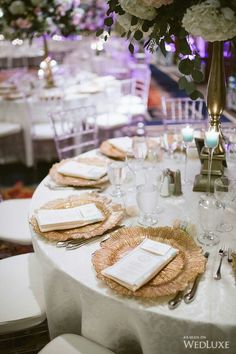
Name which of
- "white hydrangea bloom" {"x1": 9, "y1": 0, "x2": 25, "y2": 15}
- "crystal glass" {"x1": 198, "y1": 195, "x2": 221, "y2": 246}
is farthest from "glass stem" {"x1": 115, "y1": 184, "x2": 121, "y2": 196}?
"white hydrangea bloom" {"x1": 9, "y1": 0, "x2": 25, "y2": 15}

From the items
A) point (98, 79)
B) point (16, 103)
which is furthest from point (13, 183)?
point (98, 79)

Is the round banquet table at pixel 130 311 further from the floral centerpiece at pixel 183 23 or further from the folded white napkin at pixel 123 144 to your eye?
the folded white napkin at pixel 123 144

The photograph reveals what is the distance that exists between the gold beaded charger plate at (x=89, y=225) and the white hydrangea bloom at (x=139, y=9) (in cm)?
79

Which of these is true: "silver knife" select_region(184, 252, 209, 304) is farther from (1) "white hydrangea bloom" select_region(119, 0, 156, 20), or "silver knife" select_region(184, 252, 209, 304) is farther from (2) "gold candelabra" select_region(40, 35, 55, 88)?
(2) "gold candelabra" select_region(40, 35, 55, 88)

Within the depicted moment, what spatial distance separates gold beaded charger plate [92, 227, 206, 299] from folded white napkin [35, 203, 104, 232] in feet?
0.47

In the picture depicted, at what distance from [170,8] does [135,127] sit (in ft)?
12.8

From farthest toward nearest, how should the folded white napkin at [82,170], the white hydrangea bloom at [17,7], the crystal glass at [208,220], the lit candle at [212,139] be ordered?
the white hydrangea bloom at [17,7], the folded white napkin at [82,170], the lit candle at [212,139], the crystal glass at [208,220]

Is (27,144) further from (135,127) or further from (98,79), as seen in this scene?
(135,127)

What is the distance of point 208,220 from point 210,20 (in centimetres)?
72

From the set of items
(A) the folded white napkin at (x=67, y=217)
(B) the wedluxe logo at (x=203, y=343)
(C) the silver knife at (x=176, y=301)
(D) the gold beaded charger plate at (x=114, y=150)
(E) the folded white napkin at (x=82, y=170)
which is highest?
(D) the gold beaded charger plate at (x=114, y=150)

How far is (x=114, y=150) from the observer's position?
2326 mm

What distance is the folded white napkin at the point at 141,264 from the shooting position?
3.94ft

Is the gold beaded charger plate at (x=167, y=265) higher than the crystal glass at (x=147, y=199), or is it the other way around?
the crystal glass at (x=147, y=199)

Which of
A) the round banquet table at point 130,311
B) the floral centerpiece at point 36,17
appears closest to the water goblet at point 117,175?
the round banquet table at point 130,311
